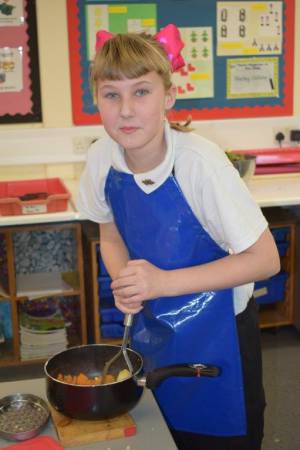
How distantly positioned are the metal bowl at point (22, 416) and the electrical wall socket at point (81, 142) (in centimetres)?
198

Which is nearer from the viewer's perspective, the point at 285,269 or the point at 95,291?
the point at 95,291

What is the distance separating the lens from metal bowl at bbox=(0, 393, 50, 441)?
108 centimetres

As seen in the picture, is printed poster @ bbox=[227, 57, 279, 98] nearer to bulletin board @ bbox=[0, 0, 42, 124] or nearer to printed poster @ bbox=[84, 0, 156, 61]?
printed poster @ bbox=[84, 0, 156, 61]

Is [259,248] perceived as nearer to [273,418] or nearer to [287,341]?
[273,418]

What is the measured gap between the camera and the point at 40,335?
9.19 feet

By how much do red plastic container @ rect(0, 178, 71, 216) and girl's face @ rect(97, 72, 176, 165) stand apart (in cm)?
125

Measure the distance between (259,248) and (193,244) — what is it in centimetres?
15

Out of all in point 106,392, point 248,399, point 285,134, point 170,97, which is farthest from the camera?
point 285,134

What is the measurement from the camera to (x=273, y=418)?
2.37 m

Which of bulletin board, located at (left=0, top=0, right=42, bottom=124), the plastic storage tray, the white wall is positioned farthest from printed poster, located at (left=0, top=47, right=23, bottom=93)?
the plastic storage tray

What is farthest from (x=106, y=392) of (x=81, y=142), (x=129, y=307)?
(x=81, y=142)

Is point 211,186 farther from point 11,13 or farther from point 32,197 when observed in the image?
point 11,13

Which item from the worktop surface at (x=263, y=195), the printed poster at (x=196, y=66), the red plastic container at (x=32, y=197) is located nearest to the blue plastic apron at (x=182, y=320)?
the worktop surface at (x=263, y=195)

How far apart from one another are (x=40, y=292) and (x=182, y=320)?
5.02 feet
